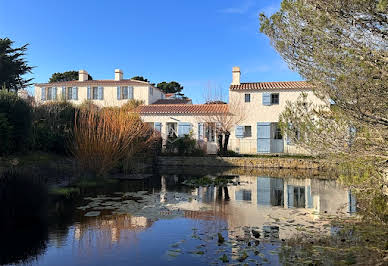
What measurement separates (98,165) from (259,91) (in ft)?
44.6

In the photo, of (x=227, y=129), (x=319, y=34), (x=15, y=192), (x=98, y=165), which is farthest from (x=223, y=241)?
(x=227, y=129)

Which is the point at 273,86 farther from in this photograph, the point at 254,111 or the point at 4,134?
the point at 4,134

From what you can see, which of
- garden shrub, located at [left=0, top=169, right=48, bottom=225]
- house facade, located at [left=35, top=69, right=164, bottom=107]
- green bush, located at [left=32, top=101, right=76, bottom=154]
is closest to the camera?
garden shrub, located at [left=0, top=169, right=48, bottom=225]

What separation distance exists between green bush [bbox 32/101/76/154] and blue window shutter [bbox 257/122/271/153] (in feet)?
38.3

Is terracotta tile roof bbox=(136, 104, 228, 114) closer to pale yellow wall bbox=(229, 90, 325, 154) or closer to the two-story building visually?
the two-story building

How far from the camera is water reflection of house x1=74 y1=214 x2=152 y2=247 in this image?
499cm

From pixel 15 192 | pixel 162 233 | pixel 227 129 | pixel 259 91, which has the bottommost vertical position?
pixel 162 233

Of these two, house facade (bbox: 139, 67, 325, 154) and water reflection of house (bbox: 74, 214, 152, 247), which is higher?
house facade (bbox: 139, 67, 325, 154)

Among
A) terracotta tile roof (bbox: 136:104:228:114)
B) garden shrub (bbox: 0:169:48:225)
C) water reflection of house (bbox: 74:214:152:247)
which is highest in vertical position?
terracotta tile roof (bbox: 136:104:228:114)

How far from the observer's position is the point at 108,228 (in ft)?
18.4

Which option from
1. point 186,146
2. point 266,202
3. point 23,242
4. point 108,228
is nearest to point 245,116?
point 186,146

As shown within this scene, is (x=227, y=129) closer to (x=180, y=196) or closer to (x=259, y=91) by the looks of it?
(x=259, y=91)

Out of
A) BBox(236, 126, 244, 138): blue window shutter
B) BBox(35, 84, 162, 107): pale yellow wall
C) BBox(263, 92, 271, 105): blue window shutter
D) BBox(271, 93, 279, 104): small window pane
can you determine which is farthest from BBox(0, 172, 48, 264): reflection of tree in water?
BBox(35, 84, 162, 107): pale yellow wall

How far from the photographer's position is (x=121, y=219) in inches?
247
